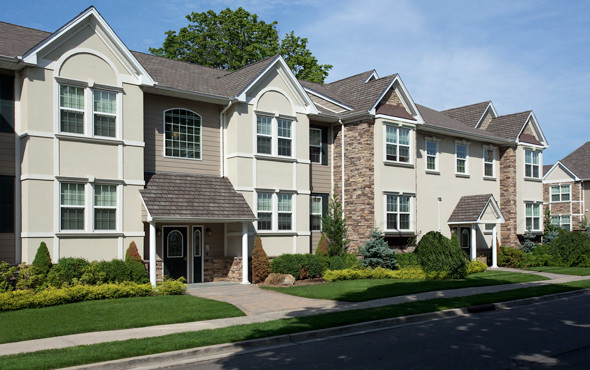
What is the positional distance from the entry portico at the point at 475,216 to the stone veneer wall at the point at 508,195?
8.87ft

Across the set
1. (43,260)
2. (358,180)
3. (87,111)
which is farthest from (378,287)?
(87,111)

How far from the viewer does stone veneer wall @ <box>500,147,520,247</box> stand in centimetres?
3259

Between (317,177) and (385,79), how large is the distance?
18.4 feet

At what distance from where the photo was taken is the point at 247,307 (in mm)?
16062

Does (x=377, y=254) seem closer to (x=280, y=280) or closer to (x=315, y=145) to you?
(x=280, y=280)

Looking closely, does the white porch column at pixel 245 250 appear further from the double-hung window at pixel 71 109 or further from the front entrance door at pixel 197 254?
the double-hung window at pixel 71 109

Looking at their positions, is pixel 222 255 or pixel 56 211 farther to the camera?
pixel 222 255

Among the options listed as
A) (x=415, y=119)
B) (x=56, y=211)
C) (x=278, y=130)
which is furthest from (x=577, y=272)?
(x=56, y=211)

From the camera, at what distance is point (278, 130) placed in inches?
930

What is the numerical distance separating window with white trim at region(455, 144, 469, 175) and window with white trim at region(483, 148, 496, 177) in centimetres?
203

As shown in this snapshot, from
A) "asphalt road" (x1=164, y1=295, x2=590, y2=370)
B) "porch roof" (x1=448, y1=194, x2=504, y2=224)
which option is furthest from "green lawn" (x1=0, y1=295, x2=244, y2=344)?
"porch roof" (x1=448, y1=194, x2=504, y2=224)

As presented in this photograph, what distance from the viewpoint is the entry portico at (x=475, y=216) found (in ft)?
95.3

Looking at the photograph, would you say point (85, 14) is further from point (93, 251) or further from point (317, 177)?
point (317, 177)

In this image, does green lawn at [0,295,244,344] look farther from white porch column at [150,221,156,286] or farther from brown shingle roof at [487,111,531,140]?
brown shingle roof at [487,111,531,140]
